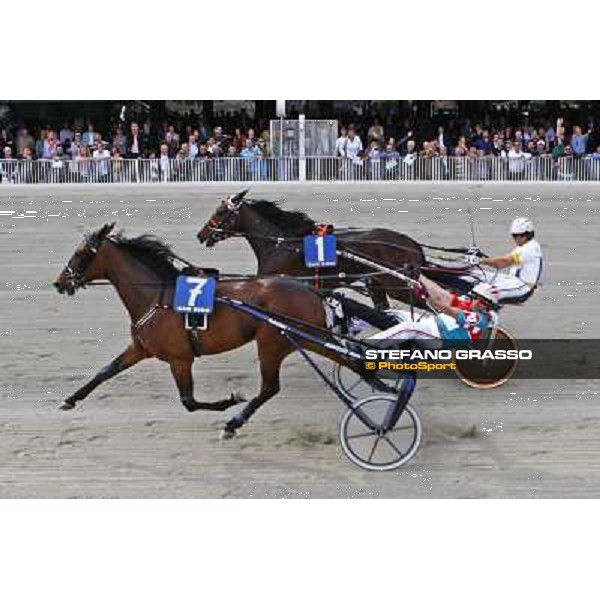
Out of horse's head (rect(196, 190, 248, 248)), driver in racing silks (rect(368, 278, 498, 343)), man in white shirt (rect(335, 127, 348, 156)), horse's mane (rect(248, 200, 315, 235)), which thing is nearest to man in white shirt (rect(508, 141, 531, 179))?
man in white shirt (rect(335, 127, 348, 156))

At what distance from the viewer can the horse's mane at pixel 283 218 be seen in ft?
24.2

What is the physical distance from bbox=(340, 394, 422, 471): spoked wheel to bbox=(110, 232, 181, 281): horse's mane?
1.38 m

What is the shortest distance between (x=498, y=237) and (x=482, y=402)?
5447mm

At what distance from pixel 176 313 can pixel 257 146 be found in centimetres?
236

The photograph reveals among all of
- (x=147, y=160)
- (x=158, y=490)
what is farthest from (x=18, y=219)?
(x=158, y=490)

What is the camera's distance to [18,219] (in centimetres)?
1277

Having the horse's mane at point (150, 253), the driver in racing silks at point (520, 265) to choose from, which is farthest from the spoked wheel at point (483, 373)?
the horse's mane at point (150, 253)

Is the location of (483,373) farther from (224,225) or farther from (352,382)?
(224,225)

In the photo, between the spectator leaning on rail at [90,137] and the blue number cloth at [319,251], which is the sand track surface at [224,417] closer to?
the blue number cloth at [319,251]

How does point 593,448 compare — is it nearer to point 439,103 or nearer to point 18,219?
point 439,103

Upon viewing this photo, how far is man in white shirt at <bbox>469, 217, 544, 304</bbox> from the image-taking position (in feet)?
21.6

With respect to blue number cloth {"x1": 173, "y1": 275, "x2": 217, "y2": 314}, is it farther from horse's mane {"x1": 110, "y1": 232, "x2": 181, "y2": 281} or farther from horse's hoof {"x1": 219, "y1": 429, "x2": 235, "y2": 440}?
horse's hoof {"x1": 219, "y1": 429, "x2": 235, "y2": 440}

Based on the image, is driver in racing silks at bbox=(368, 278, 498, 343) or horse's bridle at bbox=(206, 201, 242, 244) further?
horse's bridle at bbox=(206, 201, 242, 244)

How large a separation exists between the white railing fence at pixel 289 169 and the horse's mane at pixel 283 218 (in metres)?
0.54
